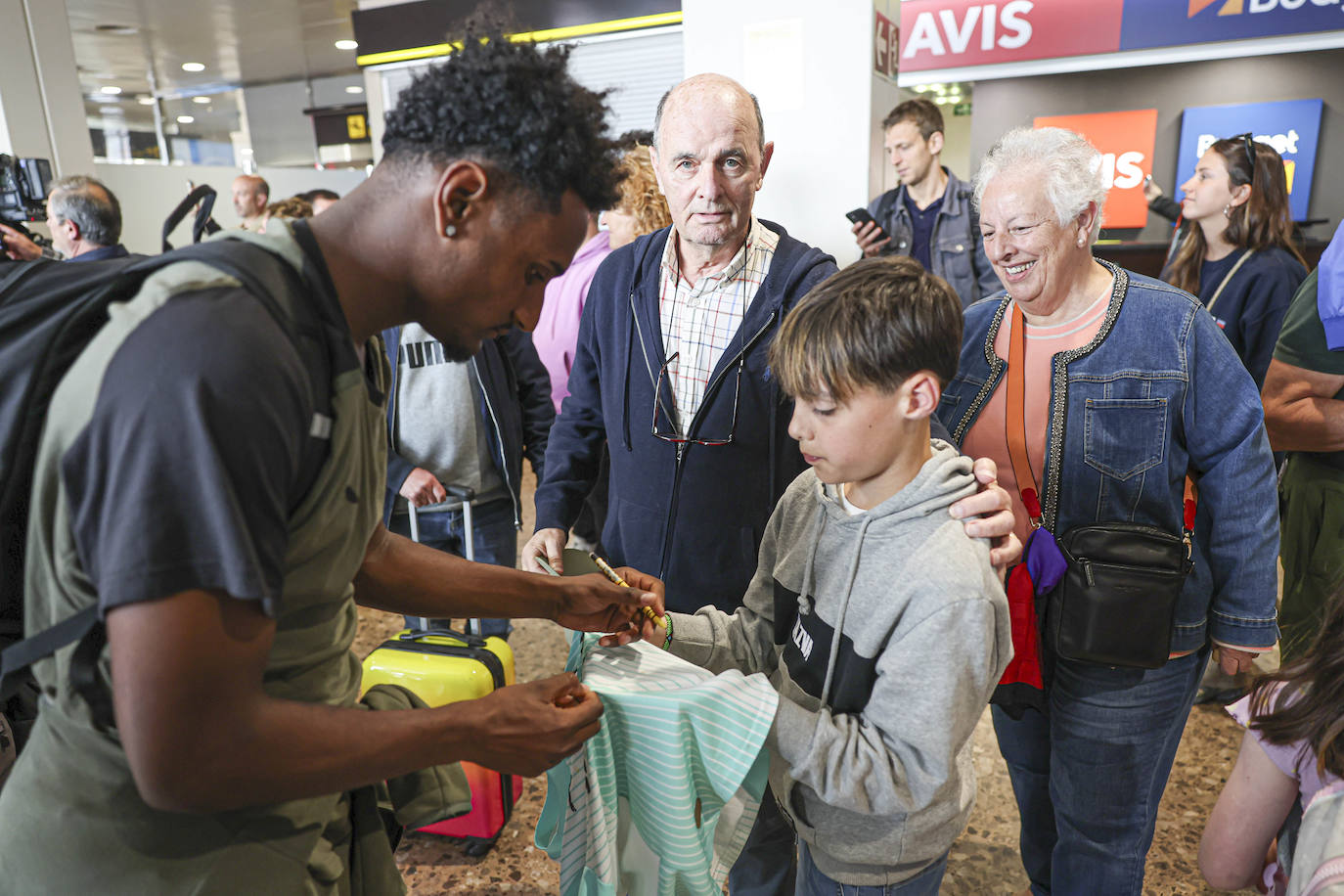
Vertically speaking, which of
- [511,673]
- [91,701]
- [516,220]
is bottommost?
[511,673]

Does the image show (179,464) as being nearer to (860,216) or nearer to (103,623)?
(103,623)

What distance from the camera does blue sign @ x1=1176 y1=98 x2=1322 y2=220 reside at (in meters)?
6.99

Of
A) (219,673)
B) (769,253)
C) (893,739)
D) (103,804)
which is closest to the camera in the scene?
(219,673)

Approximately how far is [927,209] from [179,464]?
420cm

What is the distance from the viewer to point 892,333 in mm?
1216

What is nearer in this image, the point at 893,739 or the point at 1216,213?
the point at 893,739

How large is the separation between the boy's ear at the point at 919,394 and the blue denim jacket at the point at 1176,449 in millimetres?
507

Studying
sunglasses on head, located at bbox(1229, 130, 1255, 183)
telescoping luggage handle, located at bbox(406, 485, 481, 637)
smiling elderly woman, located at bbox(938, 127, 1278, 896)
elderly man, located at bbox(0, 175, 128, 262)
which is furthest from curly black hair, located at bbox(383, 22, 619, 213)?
elderly man, located at bbox(0, 175, 128, 262)

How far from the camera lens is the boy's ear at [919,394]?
1.24 metres

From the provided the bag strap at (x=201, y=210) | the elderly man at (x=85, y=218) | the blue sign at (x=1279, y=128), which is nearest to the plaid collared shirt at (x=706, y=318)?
the bag strap at (x=201, y=210)

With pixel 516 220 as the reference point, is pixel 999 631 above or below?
below

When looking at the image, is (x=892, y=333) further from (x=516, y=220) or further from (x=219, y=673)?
(x=219, y=673)

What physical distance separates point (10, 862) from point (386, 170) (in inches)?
32.8

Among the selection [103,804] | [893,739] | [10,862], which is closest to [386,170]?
[103,804]
